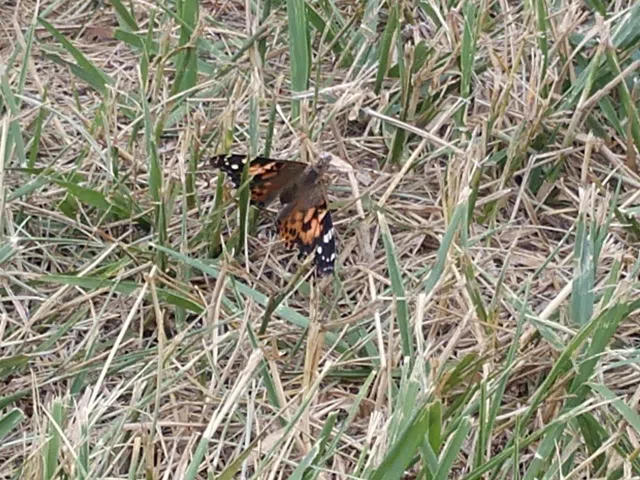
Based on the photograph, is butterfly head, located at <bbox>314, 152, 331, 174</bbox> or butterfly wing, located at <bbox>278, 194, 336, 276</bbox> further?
butterfly head, located at <bbox>314, 152, 331, 174</bbox>

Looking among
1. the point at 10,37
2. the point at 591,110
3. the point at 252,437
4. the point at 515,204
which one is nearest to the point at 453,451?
the point at 252,437

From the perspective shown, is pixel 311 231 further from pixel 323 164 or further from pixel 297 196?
pixel 323 164

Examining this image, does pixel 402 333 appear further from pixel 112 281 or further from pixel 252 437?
pixel 112 281

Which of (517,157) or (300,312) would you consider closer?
(300,312)

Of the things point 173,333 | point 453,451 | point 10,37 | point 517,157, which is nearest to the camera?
point 453,451

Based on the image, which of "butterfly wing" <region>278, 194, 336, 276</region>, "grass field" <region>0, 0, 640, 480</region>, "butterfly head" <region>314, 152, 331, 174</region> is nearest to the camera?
"grass field" <region>0, 0, 640, 480</region>

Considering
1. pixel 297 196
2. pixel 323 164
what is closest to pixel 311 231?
pixel 297 196

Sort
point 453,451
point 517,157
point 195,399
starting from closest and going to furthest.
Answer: point 453,451, point 195,399, point 517,157
